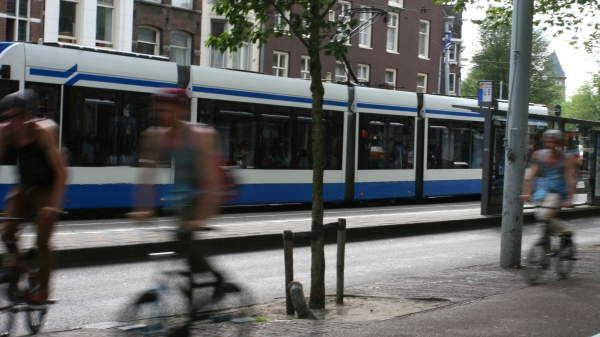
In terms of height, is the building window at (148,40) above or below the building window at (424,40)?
below

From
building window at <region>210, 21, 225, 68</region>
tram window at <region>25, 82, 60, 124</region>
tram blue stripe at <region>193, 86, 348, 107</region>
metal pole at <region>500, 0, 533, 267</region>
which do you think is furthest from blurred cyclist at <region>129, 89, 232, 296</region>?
building window at <region>210, 21, 225, 68</region>

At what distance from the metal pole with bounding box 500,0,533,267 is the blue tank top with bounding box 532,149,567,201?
3.19 ft

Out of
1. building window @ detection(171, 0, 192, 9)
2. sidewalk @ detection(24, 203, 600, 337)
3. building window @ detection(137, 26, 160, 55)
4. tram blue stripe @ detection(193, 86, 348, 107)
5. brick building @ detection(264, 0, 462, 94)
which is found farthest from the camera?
brick building @ detection(264, 0, 462, 94)

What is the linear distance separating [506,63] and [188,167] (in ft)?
240

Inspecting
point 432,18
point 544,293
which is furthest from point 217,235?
point 432,18

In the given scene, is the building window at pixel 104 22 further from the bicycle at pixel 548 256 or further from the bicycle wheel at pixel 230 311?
the bicycle wheel at pixel 230 311

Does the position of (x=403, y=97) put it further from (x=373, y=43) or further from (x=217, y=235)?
(x=373, y=43)

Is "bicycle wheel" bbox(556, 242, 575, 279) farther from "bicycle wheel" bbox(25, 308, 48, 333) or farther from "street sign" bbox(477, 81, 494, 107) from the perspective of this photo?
"street sign" bbox(477, 81, 494, 107)

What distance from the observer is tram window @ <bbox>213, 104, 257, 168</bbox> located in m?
17.9

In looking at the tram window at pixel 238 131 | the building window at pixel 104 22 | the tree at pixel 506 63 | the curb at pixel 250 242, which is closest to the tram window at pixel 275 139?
the tram window at pixel 238 131

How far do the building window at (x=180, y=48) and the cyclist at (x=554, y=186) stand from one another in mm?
26356

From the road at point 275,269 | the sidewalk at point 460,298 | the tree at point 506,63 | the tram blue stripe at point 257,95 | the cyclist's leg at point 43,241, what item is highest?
the tree at point 506,63

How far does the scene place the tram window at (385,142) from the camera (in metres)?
21.6

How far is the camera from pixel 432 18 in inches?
1858
